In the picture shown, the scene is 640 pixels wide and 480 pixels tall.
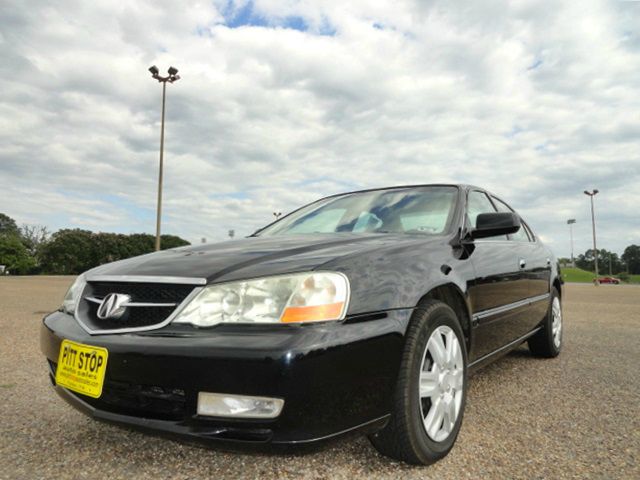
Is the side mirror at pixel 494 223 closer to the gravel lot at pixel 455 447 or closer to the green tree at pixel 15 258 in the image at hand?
the gravel lot at pixel 455 447

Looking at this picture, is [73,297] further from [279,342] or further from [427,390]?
[427,390]

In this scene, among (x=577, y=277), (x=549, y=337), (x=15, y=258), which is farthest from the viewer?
(x=577, y=277)

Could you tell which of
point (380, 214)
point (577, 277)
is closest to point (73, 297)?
point (380, 214)

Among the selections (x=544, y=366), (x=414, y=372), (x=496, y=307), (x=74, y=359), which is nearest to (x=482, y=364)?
(x=496, y=307)

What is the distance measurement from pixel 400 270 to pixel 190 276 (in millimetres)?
865

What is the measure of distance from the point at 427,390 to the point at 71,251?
54.8 meters

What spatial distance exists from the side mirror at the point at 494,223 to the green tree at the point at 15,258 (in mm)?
59366

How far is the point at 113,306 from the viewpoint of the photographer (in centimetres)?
189

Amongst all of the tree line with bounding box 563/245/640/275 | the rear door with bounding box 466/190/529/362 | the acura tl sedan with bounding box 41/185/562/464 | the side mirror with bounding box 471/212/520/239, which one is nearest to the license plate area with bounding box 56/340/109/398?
the acura tl sedan with bounding box 41/185/562/464

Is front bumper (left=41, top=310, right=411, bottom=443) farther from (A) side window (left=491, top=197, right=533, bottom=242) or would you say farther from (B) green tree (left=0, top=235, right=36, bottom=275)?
(B) green tree (left=0, top=235, right=36, bottom=275)

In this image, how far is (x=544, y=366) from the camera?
414cm

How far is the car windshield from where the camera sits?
2.87 m

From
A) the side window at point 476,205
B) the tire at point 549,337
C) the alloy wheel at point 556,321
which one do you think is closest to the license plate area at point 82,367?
the side window at point 476,205

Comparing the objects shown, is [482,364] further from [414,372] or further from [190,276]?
[190,276]
